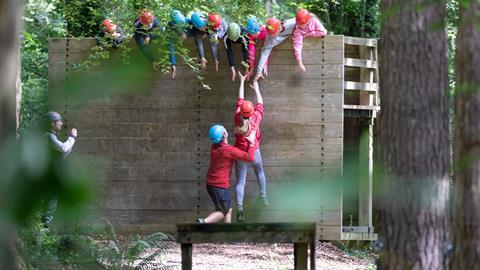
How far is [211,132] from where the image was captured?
39.0 feet

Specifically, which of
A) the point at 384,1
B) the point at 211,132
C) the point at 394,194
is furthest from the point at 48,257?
the point at 211,132

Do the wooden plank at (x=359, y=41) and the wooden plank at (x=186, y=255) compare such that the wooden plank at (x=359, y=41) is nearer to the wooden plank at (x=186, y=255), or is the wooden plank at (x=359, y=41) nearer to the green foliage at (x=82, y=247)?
the green foliage at (x=82, y=247)

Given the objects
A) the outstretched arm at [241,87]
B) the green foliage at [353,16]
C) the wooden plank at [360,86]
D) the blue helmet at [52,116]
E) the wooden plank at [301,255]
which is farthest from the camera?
the green foliage at [353,16]

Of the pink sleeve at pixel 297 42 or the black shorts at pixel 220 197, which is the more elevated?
the pink sleeve at pixel 297 42

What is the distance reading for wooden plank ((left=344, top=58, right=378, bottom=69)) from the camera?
13.0m

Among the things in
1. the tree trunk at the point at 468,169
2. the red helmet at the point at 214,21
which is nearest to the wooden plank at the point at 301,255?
the tree trunk at the point at 468,169

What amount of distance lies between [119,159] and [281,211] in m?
2.62

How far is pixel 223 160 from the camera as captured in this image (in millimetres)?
11891

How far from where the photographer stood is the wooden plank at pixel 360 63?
42.7ft

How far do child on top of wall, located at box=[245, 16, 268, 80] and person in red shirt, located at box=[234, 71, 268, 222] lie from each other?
229 mm

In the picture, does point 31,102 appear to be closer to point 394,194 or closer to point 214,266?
point 394,194

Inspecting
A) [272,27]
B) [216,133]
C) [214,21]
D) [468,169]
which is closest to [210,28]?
[214,21]

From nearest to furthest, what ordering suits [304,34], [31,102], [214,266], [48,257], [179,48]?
[31,102] → [48,257] → [214,266] → [179,48] → [304,34]

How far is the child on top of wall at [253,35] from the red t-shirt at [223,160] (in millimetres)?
1384
